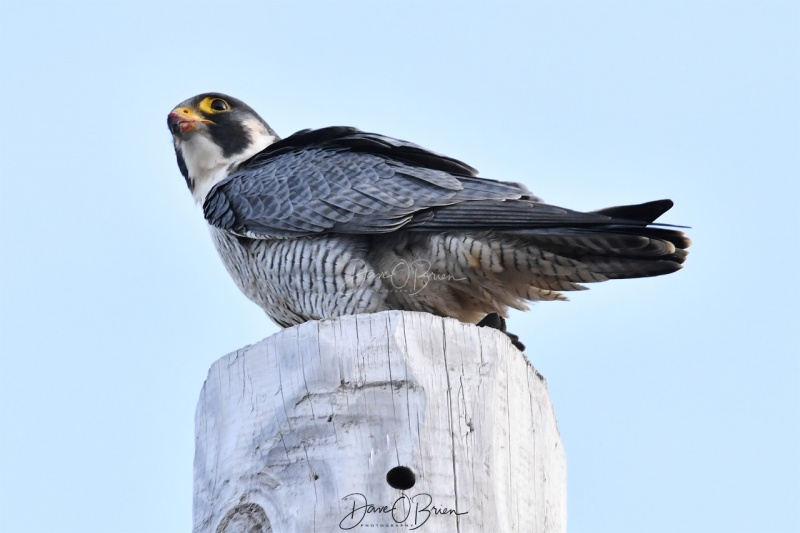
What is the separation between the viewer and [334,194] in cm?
521

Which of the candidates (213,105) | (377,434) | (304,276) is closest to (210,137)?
(213,105)

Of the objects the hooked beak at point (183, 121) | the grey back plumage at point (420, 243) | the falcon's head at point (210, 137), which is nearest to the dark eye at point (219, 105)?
the falcon's head at point (210, 137)

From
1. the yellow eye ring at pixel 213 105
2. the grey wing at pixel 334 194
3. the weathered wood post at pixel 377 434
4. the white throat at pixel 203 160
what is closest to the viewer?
the weathered wood post at pixel 377 434

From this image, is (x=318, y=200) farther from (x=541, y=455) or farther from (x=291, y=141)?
(x=541, y=455)

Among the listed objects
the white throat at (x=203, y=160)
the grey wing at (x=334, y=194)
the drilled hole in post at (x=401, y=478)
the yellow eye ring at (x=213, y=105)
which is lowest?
the drilled hole in post at (x=401, y=478)

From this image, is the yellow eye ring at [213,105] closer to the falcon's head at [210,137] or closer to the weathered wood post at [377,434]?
the falcon's head at [210,137]

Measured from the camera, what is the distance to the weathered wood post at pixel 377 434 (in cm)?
295

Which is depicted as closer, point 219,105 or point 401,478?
point 401,478

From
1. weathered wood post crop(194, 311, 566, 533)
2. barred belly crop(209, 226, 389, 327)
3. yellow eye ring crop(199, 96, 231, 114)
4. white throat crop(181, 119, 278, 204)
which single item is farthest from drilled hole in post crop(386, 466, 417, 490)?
yellow eye ring crop(199, 96, 231, 114)

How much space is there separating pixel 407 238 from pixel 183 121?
2.03m

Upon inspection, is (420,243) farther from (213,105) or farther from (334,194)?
(213,105)

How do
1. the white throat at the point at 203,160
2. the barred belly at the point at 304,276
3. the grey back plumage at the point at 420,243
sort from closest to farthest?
the grey back plumage at the point at 420,243, the barred belly at the point at 304,276, the white throat at the point at 203,160

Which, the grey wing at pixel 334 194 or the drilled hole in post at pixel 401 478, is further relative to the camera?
the grey wing at pixel 334 194

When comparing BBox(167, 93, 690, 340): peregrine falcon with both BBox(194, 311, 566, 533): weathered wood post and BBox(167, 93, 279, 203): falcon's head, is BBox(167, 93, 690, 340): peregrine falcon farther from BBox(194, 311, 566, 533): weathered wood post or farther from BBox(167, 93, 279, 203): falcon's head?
BBox(194, 311, 566, 533): weathered wood post
